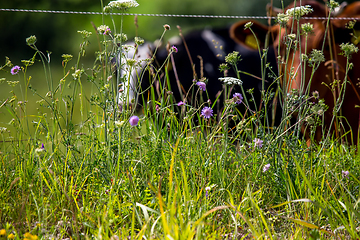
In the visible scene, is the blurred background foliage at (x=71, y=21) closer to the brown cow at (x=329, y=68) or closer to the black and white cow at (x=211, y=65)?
the black and white cow at (x=211, y=65)

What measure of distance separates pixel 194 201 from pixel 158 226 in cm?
18

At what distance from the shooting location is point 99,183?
64.6 inches

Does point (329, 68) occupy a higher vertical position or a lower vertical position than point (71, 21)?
lower

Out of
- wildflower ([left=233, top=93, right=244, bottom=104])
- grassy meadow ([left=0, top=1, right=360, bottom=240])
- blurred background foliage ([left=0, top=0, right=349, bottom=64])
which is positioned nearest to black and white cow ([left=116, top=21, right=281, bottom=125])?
blurred background foliage ([left=0, top=0, right=349, bottom=64])

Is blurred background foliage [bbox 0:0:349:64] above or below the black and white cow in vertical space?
above

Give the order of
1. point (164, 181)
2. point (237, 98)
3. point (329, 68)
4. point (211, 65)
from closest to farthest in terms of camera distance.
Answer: point (237, 98) → point (164, 181) → point (329, 68) → point (211, 65)

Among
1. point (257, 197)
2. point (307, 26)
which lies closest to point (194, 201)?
point (257, 197)

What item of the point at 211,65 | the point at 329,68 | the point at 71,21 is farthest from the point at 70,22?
the point at 329,68

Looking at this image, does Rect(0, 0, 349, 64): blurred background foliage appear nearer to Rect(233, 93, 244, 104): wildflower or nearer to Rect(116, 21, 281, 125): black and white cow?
Rect(116, 21, 281, 125): black and white cow

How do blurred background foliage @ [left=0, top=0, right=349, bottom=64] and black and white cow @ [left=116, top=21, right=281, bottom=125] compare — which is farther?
black and white cow @ [left=116, top=21, right=281, bottom=125]

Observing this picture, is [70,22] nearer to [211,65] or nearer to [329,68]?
[211,65]

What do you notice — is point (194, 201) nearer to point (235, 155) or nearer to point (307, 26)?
point (235, 155)

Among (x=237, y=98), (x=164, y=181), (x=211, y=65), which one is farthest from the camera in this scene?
(x=211, y=65)

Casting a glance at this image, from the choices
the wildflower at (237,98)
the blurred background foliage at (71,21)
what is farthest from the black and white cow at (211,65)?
the wildflower at (237,98)
